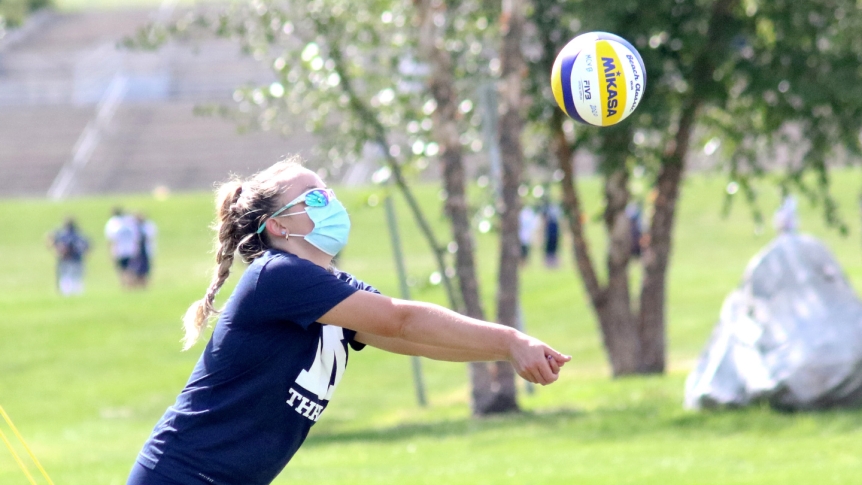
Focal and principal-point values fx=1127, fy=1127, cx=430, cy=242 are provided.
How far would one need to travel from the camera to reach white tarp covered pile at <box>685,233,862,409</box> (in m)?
11.2

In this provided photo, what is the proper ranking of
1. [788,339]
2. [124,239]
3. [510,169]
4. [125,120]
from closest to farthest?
[788,339], [510,169], [124,239], [125,120]

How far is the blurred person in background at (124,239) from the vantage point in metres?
27.3

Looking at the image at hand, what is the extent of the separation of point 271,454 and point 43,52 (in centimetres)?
6509

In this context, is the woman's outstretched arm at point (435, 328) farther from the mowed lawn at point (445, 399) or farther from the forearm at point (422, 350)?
the mowed lawn at point (445, 399)

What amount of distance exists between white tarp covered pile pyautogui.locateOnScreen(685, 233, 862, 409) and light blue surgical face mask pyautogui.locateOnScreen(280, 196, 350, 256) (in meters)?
8.12

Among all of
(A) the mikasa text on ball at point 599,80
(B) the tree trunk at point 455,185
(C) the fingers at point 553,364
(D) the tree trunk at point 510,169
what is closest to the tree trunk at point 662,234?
(D) the tree trunk at point 510,169

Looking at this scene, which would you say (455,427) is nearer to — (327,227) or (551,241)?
(327,227)

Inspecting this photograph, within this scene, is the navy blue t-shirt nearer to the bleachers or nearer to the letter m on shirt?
the letter m on shirt

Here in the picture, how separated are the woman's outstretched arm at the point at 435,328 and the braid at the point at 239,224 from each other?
533mm

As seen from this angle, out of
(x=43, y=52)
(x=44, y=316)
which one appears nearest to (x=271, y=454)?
(x=44, y=316)

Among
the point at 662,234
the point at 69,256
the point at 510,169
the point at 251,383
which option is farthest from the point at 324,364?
Answer: the point at 69,256

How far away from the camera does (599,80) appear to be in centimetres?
594

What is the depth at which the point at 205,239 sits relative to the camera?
1528 inches

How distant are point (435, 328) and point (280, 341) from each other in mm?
568
